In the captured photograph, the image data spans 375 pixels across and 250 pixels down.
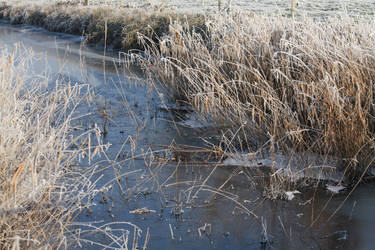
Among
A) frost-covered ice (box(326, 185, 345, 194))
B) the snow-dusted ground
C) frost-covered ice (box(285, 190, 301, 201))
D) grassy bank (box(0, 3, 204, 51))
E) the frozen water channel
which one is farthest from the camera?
the snow-dusted ground

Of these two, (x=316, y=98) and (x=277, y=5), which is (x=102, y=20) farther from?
(x=316, y=98)

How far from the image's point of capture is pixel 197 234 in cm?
337

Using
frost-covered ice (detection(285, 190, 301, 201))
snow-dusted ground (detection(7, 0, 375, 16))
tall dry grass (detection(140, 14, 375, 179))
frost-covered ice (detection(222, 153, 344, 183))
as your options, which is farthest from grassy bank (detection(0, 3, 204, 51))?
frost-covered ice (detection(285, 190, 301, 201))

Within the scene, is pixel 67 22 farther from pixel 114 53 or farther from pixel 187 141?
pixel 187 141

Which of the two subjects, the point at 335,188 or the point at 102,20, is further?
the point at 102,20

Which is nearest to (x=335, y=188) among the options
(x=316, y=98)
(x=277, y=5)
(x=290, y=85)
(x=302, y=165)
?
(x=302, y=165)

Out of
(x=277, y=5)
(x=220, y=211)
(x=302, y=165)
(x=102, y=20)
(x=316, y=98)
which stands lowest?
(x=220, y=211)

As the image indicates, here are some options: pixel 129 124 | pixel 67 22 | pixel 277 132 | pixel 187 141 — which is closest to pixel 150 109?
pixel 129 124

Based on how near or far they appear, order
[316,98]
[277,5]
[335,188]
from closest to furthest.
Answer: [335,188], [316,98], [277,5]

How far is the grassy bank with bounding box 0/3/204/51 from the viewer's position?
1150cm

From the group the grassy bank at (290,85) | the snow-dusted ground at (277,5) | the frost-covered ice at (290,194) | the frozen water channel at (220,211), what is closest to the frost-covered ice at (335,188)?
the frozen water channel at (220,211)

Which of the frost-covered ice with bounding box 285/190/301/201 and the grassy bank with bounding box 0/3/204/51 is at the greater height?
the grassy bank with bounding box 0/3/204/51

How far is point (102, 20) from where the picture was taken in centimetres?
1326

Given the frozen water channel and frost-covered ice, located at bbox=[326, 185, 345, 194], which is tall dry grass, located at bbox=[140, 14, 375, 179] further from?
the frozen water channel
